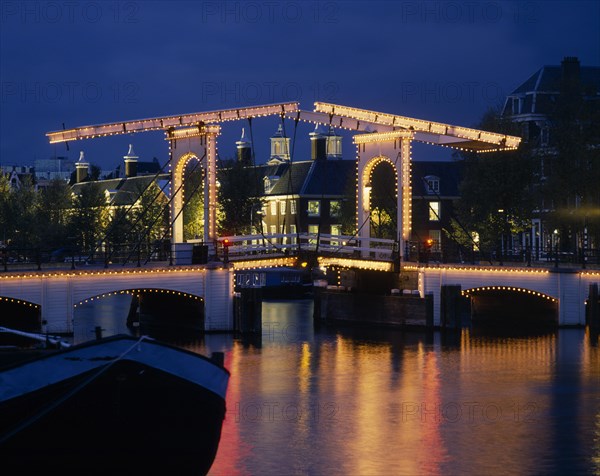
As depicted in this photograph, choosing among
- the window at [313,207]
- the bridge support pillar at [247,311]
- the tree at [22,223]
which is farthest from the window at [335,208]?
the bridge support pillar at [247,311]

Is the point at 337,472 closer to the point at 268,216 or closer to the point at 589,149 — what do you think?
the point at 589,149

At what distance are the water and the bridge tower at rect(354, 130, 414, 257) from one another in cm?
423

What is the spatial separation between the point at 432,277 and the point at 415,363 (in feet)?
28.6

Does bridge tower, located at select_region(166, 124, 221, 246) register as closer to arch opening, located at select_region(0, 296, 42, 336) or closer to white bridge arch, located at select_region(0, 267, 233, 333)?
white bridge arch, located at select_region(0, 267, 233, 333)

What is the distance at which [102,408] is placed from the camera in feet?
59.7

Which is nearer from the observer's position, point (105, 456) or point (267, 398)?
point (105, 456)

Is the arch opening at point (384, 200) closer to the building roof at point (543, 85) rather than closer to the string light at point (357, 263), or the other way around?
the building roof at point (543, 85)

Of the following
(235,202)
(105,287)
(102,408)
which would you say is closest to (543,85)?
(235,202)

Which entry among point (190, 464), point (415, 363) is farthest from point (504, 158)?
point (190, 464)

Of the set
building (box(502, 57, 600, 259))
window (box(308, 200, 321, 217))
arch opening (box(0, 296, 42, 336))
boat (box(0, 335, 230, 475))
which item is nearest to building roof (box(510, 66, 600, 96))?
building (box(502, 57, 600, 259))

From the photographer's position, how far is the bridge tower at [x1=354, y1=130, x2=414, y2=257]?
46031mm

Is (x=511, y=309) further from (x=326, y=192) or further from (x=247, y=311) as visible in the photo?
(x=326, y=192)

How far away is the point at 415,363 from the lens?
37.2 metres

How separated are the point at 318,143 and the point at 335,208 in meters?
13.1
